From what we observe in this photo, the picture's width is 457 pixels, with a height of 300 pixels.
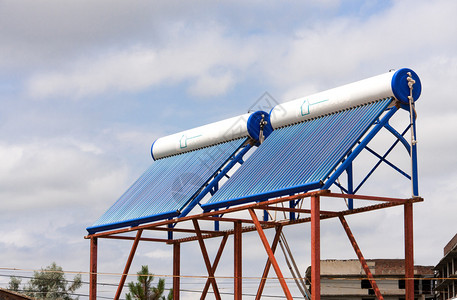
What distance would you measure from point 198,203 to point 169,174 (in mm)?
4243

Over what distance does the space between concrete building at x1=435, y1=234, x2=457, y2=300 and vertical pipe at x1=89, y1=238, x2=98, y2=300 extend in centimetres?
4657

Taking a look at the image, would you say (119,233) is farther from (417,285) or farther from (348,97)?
(417,285)

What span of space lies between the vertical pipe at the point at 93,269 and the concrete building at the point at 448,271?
46.6 metres

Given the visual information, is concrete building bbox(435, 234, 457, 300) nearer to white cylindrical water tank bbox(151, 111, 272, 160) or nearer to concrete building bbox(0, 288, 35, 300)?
white cylindrical water tank bbox(151, 111, 272, 160)

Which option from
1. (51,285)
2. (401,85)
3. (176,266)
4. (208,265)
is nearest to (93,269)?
(176,266)

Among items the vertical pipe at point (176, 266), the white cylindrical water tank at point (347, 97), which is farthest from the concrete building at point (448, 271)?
the white cylindrical water tank at point (347, 97)

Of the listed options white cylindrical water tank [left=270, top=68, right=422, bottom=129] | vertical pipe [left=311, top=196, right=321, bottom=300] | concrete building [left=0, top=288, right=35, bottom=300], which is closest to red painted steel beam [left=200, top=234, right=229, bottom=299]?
white cylindrical water tank [left=270, top=68, right=422, bottom=129]

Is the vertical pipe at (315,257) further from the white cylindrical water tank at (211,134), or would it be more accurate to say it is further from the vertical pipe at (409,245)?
the white cylindrical water tank at (211,134)

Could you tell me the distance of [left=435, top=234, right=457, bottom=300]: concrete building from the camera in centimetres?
8144

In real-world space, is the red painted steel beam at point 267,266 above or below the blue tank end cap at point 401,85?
below

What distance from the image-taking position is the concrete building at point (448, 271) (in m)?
81.4

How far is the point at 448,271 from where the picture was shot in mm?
86562

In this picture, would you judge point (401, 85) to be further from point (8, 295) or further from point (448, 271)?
point (448, 271)

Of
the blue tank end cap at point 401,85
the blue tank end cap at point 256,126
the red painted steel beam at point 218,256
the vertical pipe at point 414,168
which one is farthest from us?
the red painted steel beam at point 218,256
